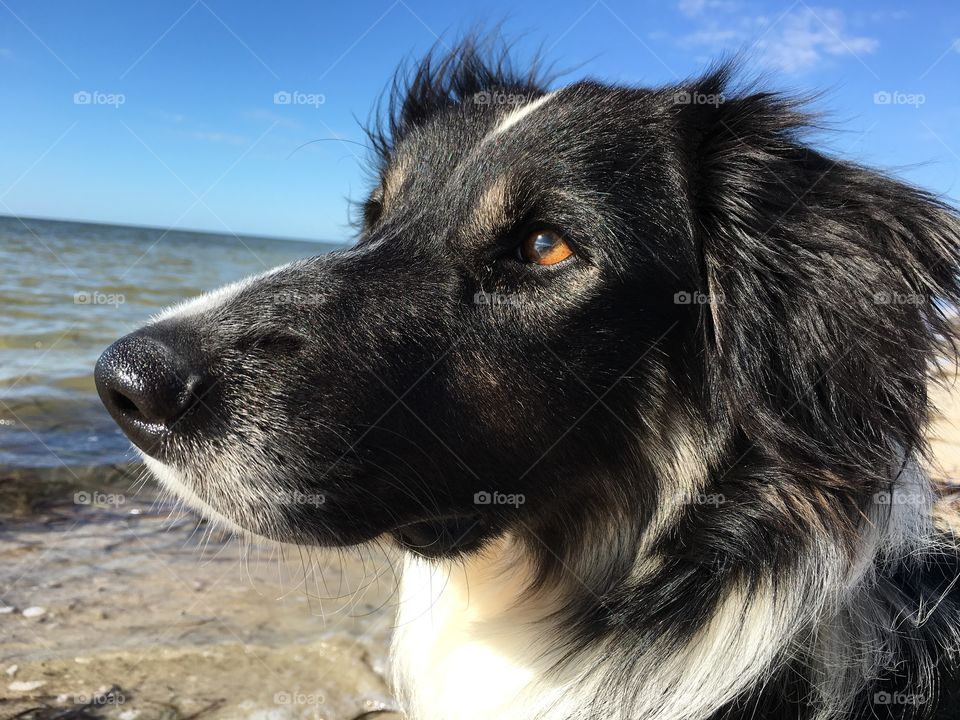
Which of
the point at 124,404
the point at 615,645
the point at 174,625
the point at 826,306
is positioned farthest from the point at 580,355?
the point at 174,625

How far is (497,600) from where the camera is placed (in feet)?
8.65

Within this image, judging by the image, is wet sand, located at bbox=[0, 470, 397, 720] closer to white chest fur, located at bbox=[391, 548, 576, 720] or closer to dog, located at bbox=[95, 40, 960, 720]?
white chest fur, located at bbox=[391, 548, 576, 720]

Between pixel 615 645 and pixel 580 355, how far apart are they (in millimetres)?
920

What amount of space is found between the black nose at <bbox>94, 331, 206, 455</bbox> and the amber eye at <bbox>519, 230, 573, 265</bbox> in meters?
1.04

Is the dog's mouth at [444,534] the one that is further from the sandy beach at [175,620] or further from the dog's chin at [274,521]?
the sandy beach at [175,620]

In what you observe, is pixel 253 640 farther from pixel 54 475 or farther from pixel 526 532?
pixel 54 475

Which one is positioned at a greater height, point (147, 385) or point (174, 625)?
point (147, 385)

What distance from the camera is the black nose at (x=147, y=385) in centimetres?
196

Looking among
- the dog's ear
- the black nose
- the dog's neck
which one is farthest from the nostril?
the dog's ear

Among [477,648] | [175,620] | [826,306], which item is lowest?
[175,620]

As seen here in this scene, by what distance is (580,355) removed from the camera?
227cm

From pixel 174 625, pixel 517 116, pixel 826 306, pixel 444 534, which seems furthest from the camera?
pixel 174 625

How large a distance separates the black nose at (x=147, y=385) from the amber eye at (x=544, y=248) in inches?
40.8

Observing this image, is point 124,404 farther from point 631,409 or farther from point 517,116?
point 517,116
